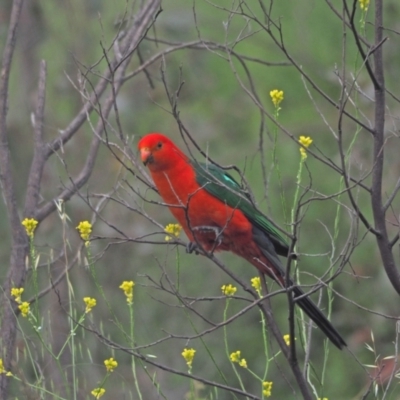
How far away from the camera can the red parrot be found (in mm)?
3932

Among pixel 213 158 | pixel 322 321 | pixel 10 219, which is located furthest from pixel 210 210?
pixel 213 158

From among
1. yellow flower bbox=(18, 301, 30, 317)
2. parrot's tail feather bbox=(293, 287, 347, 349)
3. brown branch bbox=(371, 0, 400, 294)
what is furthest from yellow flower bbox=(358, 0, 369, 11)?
yellow flower bbox=(18, 301, 30, 317)

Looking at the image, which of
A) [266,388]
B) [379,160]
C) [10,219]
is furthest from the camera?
[10,219]

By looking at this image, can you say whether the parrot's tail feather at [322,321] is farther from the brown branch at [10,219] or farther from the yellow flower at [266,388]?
the brown branch at [10,219]

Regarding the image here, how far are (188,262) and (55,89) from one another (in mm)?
1727

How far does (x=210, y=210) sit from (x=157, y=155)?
0.38m

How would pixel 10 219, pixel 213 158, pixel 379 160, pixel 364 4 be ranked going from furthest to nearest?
pixel 213 158, pixel 10 219, pixel 364 4, pixel 379 160

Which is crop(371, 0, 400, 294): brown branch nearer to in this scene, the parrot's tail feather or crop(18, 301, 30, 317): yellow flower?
the parrot's tail feather

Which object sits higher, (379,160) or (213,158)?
(213,158)

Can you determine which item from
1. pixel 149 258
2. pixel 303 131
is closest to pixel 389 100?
pixel 303 131

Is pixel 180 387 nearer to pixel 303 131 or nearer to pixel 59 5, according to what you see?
pixel 303 131

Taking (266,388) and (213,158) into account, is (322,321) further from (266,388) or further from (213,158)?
(213,158)

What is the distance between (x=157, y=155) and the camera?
4023 millimetres

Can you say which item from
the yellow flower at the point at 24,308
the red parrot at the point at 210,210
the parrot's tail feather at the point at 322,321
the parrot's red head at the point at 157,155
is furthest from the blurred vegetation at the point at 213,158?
the yellow flower at the point at 24,308
